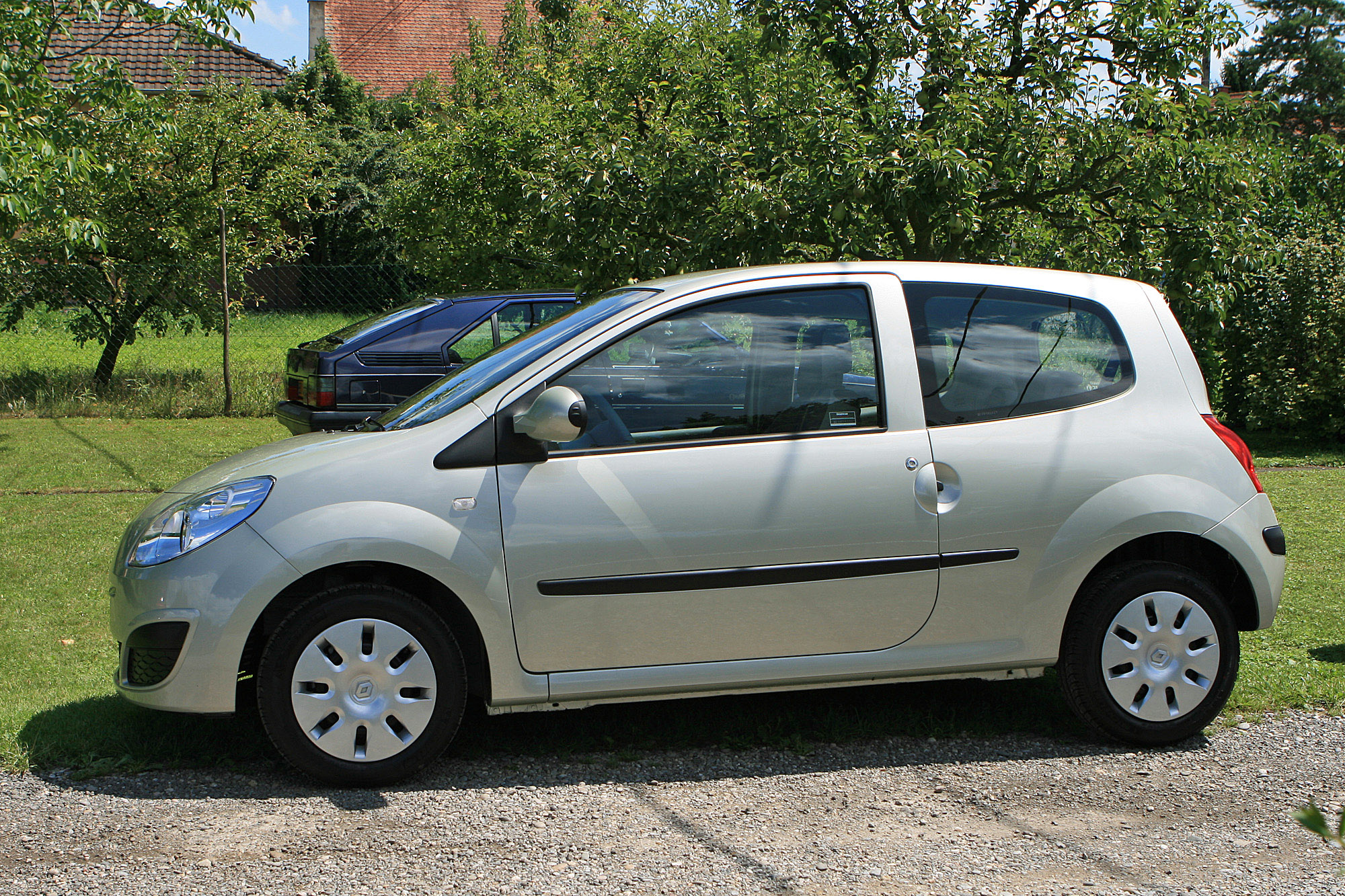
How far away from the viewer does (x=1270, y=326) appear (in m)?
14.0

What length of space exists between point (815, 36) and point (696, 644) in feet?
18.3

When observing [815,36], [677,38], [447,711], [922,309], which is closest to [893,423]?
[922,309]

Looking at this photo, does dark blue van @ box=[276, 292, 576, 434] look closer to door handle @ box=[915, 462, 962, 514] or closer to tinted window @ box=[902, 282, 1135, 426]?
tinted window @ box=[902, 282, 1135, 426]

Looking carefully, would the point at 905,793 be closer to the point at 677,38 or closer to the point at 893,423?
the point at 893,423

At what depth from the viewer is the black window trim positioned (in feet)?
13.5

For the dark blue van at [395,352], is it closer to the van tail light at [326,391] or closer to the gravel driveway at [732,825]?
the van tail light at [326,391]

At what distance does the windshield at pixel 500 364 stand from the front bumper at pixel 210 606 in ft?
2.28

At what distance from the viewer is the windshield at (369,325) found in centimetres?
1073

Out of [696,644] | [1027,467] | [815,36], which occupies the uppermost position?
[815,36]

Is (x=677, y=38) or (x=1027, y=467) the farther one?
(x=677, y=38)

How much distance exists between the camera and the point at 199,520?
4.02m

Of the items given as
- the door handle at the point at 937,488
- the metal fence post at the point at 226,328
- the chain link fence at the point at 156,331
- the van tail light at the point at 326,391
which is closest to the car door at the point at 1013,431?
the door handle at the point at 937,488

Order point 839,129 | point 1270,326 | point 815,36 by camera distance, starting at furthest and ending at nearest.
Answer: point 1270,326
point 815,36
point 839,129

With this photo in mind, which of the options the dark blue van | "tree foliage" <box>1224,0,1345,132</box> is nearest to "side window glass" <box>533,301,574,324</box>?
the dark blue van
